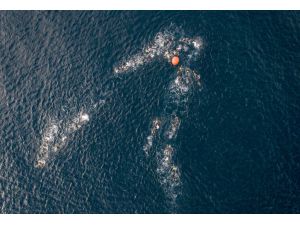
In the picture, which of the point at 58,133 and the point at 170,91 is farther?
the point at 58,133

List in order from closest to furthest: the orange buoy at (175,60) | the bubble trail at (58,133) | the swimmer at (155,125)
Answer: the swimmer at (155,125) → the orange buoy at (175,60) → the bubble trail at (58,133)

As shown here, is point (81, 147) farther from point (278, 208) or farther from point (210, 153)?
point (278, 208)

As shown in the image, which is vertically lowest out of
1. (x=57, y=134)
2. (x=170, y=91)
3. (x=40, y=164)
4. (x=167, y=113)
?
(x=40, y=164)

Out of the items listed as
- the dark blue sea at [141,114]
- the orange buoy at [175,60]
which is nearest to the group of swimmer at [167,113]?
the orange buoy at [175,60]

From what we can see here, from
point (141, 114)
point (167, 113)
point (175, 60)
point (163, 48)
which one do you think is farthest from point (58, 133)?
point (175, 60)

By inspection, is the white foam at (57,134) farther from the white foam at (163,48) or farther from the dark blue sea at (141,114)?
the white foam at (163,48)

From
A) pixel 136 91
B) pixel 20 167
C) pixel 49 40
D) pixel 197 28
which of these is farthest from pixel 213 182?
pixel 49 40

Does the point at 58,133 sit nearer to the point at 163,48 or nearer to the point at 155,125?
the point at 155,125

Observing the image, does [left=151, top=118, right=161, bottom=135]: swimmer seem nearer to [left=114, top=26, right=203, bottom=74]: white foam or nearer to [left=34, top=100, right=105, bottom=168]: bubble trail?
[left=34, top=100, right=105, bottom=168]: bubble trail

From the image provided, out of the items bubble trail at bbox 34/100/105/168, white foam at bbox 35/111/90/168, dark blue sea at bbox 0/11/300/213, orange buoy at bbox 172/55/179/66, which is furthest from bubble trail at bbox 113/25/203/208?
white foam at bbox 35/111/90/168
